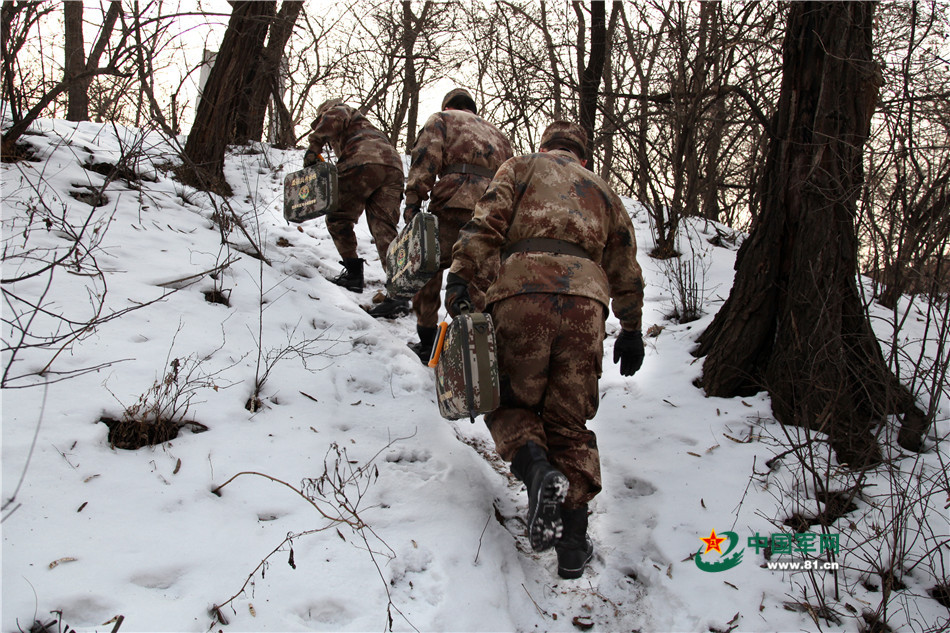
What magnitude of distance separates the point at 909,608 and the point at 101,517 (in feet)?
9.47

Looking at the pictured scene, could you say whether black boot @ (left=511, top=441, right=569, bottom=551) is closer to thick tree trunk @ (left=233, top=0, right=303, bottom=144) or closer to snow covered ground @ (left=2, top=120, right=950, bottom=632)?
snow covered ground @ (left=2, top=120, right=950, bottom=632)

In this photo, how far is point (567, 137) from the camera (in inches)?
109

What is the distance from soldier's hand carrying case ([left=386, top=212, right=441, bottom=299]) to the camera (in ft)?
10.4

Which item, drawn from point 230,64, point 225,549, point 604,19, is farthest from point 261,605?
point 604,19

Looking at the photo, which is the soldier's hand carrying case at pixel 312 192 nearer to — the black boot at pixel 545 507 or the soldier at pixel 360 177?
the soldier at pixel 360 177

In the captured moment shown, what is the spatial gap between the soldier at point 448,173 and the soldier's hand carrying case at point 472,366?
133cm

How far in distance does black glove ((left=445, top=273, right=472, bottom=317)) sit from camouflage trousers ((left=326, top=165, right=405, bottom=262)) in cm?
222

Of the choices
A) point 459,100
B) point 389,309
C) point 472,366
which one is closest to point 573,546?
point 472,366

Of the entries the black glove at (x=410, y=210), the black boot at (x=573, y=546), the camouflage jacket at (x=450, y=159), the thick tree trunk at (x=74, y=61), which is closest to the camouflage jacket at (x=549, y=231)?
the black boot at (x=573, y=546)

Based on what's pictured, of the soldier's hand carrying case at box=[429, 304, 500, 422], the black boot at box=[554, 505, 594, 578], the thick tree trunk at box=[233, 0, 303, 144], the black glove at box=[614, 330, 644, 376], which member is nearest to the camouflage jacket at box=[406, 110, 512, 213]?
the black glove at box=[614, 330, 644, 376]

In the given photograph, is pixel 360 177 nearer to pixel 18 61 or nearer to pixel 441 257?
pixel 441 257

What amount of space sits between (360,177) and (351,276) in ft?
2.83

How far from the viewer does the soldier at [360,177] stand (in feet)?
14.9

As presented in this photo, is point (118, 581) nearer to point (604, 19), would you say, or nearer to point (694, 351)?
point (694, 351)
